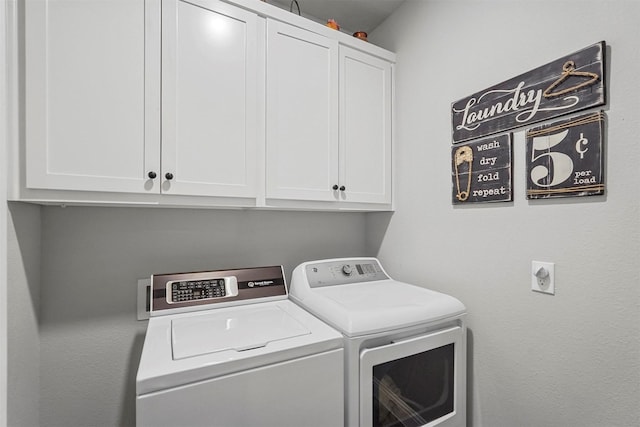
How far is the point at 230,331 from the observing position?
1.09 metres

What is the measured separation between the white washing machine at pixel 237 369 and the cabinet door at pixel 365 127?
0.83 meters

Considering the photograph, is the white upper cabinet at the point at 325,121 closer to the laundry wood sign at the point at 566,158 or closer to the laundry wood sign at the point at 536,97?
the laundry wood sign at the point at 536,97

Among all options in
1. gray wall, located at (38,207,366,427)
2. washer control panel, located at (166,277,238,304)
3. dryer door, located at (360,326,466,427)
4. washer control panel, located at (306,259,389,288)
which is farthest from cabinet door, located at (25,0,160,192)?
dryer door, located at (360,326,466,427)

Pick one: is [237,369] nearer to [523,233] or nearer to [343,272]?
[343,272]

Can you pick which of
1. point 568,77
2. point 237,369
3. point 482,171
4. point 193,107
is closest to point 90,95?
point 193,107

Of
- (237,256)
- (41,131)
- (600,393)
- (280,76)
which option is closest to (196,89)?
(280,76)

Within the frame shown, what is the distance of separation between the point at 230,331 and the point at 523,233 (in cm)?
122

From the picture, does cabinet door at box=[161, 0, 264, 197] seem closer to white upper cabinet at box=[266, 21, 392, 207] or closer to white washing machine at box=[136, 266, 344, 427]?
white upper cabinet at box=[266, 21, 392, 207]

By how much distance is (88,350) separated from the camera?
136cm

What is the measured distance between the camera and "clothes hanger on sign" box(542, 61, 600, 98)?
99 centimetres

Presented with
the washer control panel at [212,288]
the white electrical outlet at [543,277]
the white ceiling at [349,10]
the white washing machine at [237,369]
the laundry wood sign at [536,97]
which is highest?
the white ceiling at [349,10]

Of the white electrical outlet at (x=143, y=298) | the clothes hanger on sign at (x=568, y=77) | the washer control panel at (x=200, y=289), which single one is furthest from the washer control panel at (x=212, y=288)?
the clothes hanger on sign at (x=568, y=77)

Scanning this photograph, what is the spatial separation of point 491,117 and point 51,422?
7.78 feet

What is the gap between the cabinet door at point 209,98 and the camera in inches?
47.6
